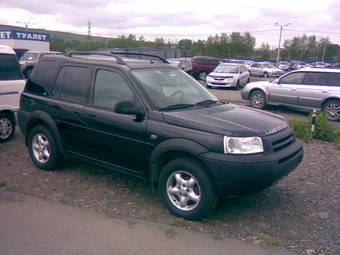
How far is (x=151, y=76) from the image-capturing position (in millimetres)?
5195

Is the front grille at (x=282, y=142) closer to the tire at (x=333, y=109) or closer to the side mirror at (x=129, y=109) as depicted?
the side mirror at (x=129, y=109)

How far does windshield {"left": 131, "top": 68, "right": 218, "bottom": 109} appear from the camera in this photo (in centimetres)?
490

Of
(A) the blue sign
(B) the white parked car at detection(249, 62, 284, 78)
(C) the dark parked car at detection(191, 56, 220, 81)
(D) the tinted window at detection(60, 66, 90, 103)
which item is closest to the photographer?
(D) the tinted window at detection(60, 66, 90, 103)

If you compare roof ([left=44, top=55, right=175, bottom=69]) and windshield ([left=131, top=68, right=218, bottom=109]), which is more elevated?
roof ([left=44, top=55, right=175, bottom=69])

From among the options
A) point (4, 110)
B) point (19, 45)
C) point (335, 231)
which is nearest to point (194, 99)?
point (335, 231)

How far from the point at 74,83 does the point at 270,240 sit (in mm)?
3448

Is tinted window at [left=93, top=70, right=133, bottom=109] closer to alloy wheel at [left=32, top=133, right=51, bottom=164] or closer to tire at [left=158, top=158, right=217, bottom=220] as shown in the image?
tire at [left=158, top=158, right=217, bottom=220]

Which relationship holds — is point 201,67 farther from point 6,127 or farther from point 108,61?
point 108,61

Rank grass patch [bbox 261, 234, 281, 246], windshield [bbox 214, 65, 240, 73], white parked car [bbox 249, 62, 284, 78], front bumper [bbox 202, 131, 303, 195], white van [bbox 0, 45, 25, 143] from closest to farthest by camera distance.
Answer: grass patch [bbox 261, 234, 281, 246] → front bumper [bbox 202, 131, 303, 195] → white van [bbox 0, 45, 25, 143] → windshield [bbox 214, 65, 240, 73] → white parked car [bbox 249, 62, 284, 78]

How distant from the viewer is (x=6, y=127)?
Answer: 25.9ft

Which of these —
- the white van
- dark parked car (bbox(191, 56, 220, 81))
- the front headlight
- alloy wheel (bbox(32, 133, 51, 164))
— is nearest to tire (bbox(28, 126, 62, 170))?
alloy wheel (bbox(32, 133, 51, 164))

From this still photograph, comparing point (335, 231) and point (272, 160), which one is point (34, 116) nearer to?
point (272, 160)

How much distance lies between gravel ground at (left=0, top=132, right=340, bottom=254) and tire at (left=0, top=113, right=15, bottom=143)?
1.19 metres

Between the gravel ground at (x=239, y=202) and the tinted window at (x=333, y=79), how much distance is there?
6670mm
